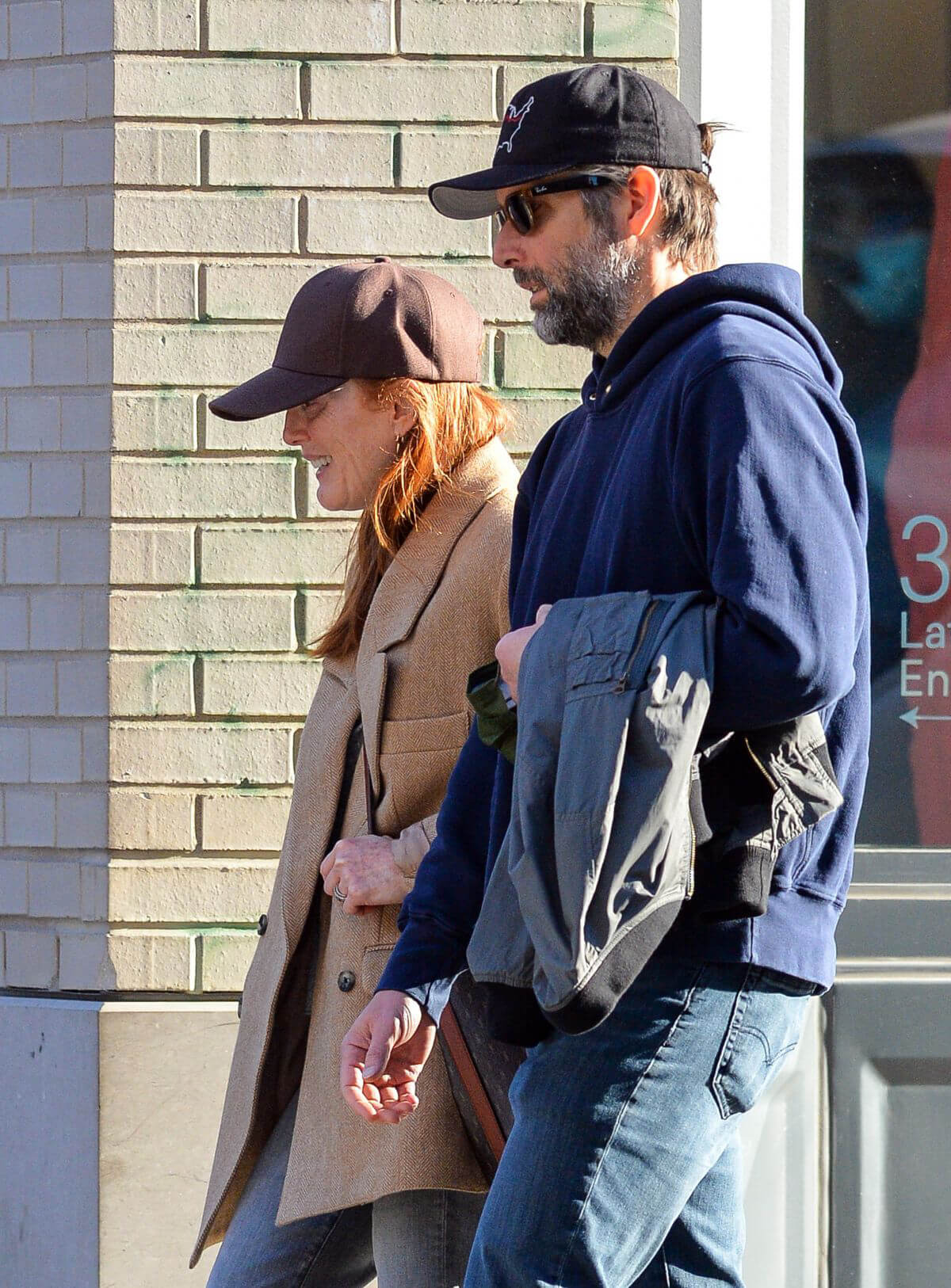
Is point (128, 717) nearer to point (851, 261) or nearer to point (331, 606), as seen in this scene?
point (331, 606)

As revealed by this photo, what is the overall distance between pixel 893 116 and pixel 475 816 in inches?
83.3

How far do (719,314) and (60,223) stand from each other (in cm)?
203

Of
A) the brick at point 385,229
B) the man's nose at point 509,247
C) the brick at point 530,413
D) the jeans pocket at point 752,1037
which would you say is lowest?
the jeans pocket at point 752,1037

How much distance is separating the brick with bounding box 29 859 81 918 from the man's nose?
1842 millimetres

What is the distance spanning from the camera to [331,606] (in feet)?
10.8

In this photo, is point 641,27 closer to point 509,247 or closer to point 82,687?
point 509,247

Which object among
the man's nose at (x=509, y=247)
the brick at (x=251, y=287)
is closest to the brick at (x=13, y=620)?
the brick at (x=251, y=287)

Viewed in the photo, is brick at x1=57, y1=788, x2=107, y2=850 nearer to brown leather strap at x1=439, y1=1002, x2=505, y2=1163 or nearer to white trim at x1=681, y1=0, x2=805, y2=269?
brown leather strap at x1=439, y1=1002, x2=505, y2=1163

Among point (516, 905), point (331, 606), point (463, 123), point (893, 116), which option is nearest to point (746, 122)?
point (893, 116)

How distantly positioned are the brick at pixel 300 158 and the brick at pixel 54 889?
1494 millimetres

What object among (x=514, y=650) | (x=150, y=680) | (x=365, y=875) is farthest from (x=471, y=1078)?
(x=150, y=680)

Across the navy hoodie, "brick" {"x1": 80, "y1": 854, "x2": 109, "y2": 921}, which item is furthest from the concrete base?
the navy hoodie

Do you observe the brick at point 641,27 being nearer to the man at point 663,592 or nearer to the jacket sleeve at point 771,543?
the man at point 663,592

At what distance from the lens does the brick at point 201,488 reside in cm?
327
